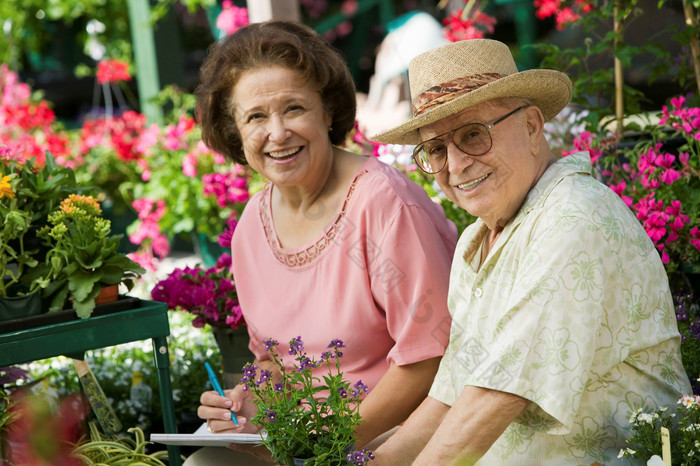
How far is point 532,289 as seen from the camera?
1.80 m

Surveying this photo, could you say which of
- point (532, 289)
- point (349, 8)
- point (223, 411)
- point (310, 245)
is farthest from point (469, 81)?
point (349, 8)

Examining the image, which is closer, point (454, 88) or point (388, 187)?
point (454, 88)

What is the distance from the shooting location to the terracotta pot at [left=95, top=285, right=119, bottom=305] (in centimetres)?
254

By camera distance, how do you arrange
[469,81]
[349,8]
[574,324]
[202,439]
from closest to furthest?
[574,324] < [469,81] < [202,439] < [349,8]

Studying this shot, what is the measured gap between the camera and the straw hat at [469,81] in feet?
6.44

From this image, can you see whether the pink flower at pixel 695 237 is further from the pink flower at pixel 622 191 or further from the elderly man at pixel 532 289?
the elderly man at pixel 532 289

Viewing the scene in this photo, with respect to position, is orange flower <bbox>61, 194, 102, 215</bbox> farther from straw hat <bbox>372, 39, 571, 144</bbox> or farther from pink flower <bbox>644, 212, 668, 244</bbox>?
pink flower <bbox>644, 212, 668, 244</bbox>

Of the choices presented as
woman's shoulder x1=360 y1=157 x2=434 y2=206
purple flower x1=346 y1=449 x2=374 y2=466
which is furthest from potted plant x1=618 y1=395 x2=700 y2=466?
woman's shoulder x1=360 y1=157 x2=434 y2=206

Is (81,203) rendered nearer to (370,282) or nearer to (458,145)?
(370,282)

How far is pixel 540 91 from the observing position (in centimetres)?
204

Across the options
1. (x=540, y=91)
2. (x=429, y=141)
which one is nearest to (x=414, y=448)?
(x=429, y=141)

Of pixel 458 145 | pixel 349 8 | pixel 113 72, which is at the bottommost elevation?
pixel 458 145

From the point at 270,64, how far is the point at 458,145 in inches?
34.8

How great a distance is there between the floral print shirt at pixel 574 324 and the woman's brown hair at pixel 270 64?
1003mm
